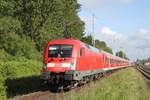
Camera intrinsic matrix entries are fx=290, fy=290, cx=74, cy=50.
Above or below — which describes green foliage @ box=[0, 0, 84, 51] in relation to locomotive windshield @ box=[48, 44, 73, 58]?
above

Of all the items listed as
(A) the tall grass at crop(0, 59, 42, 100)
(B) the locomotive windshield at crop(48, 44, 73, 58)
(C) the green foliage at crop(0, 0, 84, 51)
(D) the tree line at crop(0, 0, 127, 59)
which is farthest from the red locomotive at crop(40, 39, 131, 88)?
(C) the green foliage at crop(0, 0, 84, 51)

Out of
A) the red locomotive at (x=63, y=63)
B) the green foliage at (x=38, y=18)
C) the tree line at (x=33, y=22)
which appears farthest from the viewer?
the green foliage at (x=38, y=18)

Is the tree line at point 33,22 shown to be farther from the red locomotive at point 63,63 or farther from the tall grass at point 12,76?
the red locomotive at point 63,63

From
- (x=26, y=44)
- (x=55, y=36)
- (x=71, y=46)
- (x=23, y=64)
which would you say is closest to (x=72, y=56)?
(x=71, y=46)

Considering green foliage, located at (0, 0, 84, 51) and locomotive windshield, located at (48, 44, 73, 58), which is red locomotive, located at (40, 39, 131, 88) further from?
green foliage, located at (0, 0, 84, 51)

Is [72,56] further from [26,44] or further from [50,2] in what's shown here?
[50,2]

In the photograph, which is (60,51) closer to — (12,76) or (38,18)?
(12,76)

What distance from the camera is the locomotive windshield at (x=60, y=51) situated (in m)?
16.9

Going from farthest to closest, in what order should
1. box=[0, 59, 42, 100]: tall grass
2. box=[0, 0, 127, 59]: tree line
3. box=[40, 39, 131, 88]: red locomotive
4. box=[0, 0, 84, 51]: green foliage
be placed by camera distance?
box=[0, 0, 84, 51]: green foliage
box=[0, 0, 127, 59]: tree line
box=[40, 39, 131, 88]: red locomotive
box=[0, 59, 42, 100]: tall grass

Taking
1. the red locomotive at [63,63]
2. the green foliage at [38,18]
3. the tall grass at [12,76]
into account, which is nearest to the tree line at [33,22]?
the green foliage at [38,18]

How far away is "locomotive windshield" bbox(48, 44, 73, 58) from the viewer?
16.9m

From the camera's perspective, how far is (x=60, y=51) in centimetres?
1700

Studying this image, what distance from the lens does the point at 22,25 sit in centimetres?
3869

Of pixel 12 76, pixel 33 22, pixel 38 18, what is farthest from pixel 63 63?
pixel 38 18
